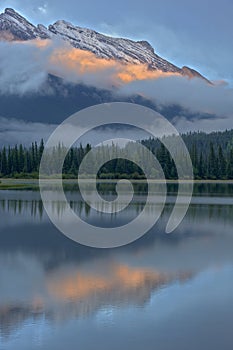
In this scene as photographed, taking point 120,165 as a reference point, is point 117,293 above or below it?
below

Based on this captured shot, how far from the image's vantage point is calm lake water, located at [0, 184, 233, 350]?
31.0ft

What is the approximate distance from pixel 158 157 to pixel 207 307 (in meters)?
87.4

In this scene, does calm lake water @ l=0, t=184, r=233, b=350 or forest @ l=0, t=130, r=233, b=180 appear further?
forest @ l=0, t=130, r=233, b=180

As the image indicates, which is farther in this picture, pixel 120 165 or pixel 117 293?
pixel 120 165

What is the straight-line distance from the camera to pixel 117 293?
12289 millimetres

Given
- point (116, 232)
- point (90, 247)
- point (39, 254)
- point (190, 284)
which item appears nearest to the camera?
point (190, 284)

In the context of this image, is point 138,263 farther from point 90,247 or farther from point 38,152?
point 38,152

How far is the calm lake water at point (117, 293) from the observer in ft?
31.0

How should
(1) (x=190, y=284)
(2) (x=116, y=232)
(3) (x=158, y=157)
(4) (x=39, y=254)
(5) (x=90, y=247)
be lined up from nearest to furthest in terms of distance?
(1) (x=190, y=284), (4) (x=39, y=254), (5) (x=90, y=247), (2) (x=116, y=232), (3) (x=158, y=157)

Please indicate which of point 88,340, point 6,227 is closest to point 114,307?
point 88,340

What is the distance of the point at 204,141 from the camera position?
182500 millimetres

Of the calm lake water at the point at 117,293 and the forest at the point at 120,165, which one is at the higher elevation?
the forest at the point at 120,165

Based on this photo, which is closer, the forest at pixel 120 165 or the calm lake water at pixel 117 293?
the calm lake water at pixel 117 293

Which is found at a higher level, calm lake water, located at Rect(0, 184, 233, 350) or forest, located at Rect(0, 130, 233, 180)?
forest, located at Rect(0, 130, 233, 180)
